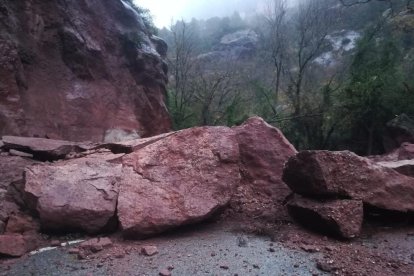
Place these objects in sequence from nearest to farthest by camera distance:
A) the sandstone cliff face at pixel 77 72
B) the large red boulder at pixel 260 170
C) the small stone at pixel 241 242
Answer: the small stone at pixel 241 242 < the large red boulder at pixel 260 170 < the sandstone cliff face at pixel 77 72

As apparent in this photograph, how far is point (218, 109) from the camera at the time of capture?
17.5 meters

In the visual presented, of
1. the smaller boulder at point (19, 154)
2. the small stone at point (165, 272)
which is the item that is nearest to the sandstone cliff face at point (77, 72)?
the smaller boulder at point (19, 154)

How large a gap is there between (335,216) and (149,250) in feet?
6.63

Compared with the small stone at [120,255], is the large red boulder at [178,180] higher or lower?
higher

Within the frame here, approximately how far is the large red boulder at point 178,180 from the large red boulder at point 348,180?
80 centimetres

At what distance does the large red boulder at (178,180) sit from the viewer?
4.28 metres

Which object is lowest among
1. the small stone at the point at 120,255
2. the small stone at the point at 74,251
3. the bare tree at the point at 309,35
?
the small stone at the point at 120,255

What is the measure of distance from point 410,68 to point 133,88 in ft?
44.5

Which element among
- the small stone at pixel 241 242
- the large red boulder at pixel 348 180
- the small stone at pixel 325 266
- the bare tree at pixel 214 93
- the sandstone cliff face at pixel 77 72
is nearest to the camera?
the small stone at pixel 325 266

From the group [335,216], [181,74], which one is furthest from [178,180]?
[181,74]

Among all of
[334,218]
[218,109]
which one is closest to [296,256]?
[334,218]

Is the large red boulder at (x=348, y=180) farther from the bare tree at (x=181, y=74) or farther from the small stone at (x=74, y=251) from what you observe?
the bare tree at (x=181, y=74)

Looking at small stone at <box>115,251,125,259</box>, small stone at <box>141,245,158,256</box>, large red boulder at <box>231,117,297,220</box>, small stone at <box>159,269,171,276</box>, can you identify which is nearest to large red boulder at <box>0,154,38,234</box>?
small stone at <box>115,251,125,259</box>

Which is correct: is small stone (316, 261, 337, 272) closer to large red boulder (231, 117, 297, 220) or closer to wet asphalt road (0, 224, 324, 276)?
wet asphalt road (0, 224, 324, 276)
